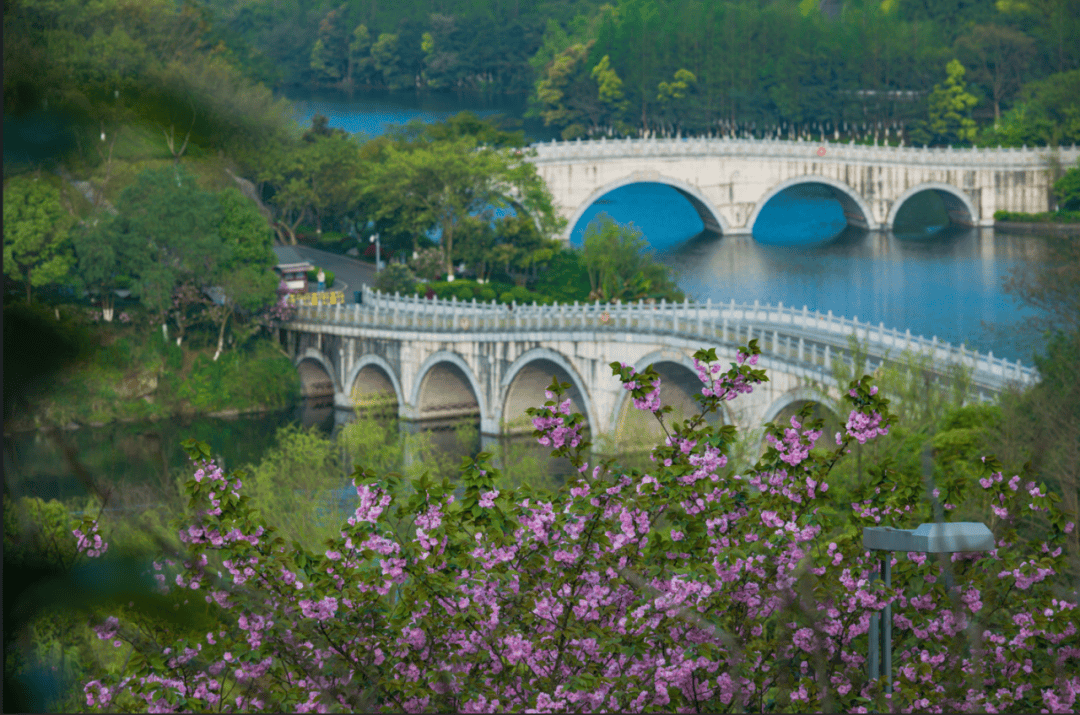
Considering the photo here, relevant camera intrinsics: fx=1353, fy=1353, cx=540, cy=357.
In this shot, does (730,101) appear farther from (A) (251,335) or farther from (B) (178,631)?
(B) (178,631)

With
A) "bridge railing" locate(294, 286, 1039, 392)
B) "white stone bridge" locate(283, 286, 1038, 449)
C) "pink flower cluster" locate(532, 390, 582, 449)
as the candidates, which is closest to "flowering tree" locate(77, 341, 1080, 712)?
"pink flower cluster" locate(532, 390, 582, 449)

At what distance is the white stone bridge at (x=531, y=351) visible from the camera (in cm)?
5550

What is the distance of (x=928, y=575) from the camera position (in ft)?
36.4

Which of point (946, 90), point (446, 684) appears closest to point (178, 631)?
point (446, 684)

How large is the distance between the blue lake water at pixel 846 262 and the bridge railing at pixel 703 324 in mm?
10703

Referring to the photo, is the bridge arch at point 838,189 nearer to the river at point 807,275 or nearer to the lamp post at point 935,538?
the river at point 807,275

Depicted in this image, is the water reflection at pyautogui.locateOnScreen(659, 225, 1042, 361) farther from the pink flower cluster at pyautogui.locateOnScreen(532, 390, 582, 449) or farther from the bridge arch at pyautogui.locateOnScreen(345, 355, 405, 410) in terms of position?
the pink flower cluster at pyautogui.locateOnScreen(532, 390, 582, 449)

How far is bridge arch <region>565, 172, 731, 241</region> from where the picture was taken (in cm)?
10400

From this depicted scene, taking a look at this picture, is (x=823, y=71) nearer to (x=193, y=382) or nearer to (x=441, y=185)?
(x=441, y=185)

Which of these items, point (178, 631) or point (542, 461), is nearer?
point (178, 631)

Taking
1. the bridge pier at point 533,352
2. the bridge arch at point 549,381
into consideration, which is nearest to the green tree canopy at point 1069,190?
the bridge pier at point 533,352

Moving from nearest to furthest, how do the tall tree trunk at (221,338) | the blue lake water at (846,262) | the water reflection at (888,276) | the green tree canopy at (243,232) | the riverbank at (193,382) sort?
the riverbank at (193,382), the green tree canopy at (243,232), the tall tree trunk at (221,338), the water reflection at (888,276), the blue lake water at (846,262)

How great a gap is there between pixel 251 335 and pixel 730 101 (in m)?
69.4

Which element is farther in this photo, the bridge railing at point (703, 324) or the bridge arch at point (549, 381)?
the bridge arch at point (549, 381)
